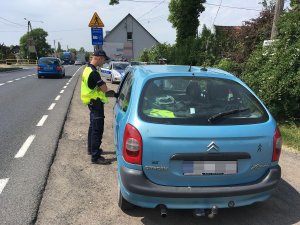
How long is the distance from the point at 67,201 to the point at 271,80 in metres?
5.64

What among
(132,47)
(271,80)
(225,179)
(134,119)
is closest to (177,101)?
(134,119)

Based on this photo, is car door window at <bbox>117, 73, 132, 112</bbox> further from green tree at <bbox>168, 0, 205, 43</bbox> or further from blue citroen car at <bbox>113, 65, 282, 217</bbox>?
green tree at <bbox>168, 0, 205, 43</bbox>

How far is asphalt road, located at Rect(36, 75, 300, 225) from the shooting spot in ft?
12.5

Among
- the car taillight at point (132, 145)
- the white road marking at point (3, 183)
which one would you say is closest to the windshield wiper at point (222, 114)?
the car taillight at point (132, 145)

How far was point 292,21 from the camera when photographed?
900 cm

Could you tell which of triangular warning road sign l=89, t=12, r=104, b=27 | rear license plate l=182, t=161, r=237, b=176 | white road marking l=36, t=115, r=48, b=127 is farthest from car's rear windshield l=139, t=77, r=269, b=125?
triangular warning road sign l=89, t=12, r=104, b=27

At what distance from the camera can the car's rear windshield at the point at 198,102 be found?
3.49 meters

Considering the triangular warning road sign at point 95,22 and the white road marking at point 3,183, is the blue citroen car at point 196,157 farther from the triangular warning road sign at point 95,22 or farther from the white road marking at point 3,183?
the triangular warning road sign at point 95,22

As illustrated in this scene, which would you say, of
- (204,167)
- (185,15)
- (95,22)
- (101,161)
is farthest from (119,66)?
(204,167)

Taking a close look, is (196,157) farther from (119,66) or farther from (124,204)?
(119,66)

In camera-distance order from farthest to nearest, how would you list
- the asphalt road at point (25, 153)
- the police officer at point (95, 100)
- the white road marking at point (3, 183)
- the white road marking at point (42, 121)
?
the white road marking at point (42, 121) < the police officer at point (95, 100) < the white road marking at point (3, 183) < the asphalt road at point (25, 153)

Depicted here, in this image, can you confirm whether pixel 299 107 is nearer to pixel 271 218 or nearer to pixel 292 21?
pixel 292 21

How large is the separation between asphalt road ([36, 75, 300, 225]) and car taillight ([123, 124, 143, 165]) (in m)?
0.78

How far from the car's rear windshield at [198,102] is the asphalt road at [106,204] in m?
1.14
